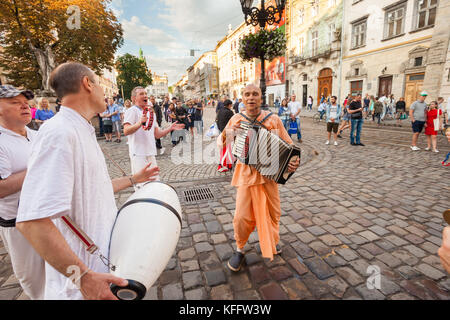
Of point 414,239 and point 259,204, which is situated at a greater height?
point 259,204

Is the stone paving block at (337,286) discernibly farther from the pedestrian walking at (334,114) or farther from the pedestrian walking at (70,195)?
the pedestrian walking at (334,114)

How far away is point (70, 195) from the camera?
Result: 3.65ft

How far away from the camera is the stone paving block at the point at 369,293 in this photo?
223cm

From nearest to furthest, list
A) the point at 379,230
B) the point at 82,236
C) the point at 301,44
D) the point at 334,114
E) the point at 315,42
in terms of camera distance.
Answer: the point at 82,236 < the point at 379,230 < the point at 334,114 < the point at 315,42 < the point at 301,44

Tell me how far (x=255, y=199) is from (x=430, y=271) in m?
2.22

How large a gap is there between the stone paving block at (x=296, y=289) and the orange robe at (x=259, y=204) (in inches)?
13.4

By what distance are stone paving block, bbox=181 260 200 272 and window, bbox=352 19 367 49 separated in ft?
85.2

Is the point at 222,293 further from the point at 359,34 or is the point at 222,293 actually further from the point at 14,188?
the point at 359,34

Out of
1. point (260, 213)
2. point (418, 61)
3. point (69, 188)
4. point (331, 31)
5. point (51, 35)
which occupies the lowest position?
point (260, 213)

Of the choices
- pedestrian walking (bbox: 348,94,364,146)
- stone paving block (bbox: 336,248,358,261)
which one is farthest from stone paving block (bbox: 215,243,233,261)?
pedestrian walking (bbox: 348,94,364,146)

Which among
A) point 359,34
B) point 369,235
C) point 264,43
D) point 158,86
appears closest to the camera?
point 369,235

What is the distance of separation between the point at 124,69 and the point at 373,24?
168ft

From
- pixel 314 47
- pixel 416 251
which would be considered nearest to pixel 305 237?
pixel 416 251

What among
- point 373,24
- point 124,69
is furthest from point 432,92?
point 124,69
